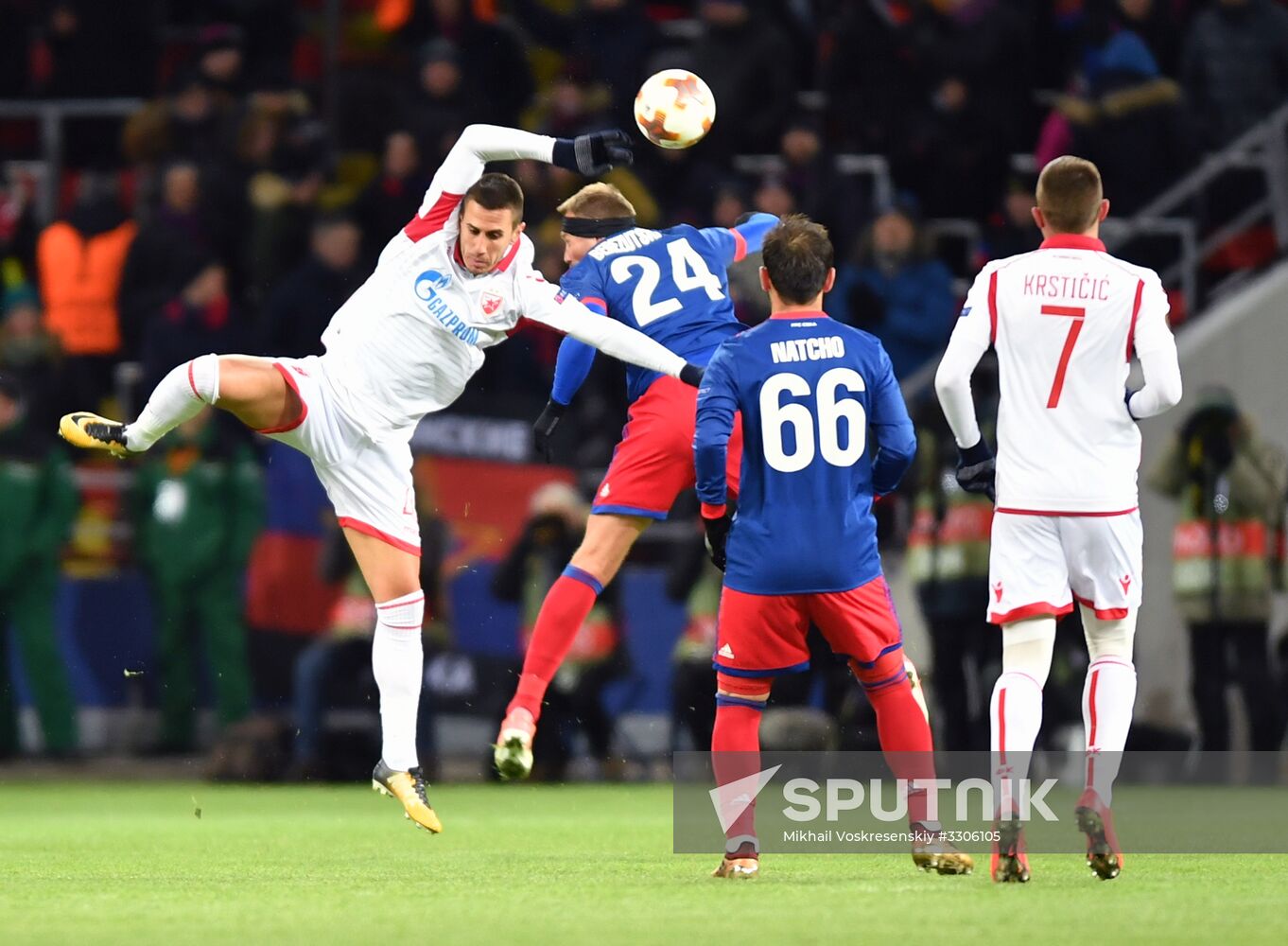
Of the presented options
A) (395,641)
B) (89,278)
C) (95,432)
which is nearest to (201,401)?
(95,432)

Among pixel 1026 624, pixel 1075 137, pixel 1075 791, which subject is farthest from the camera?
pixel 1075 137

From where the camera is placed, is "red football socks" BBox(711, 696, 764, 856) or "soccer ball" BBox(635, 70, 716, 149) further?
"soccer ball" BBox(635, 70, 716, 149)

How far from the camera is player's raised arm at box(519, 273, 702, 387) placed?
355 inches

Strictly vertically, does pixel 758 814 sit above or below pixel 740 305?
below

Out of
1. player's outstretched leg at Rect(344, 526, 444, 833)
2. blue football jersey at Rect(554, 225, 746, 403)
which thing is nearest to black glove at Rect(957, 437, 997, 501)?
blue football jersey at Rect(554, 225, 746, 403)

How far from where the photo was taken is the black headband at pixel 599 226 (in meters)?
9.99

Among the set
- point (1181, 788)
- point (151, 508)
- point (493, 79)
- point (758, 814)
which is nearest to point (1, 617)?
point (151, 508)

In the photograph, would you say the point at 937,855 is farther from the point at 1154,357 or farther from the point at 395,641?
the point at 395,641

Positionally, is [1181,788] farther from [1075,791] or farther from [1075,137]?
[1075,137]

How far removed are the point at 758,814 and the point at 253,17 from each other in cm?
1008

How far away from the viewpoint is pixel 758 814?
10836 millimetres

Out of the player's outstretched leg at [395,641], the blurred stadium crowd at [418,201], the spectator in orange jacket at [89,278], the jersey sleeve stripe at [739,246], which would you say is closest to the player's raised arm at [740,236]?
the jersey sleeve stripe at [739,246]

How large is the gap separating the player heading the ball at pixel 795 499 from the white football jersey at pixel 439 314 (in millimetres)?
1418

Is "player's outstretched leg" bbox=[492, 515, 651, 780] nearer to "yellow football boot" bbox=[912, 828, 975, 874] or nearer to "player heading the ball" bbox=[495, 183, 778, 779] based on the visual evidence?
"player heading the ball" bbox=[495, 183, 778, 779]
